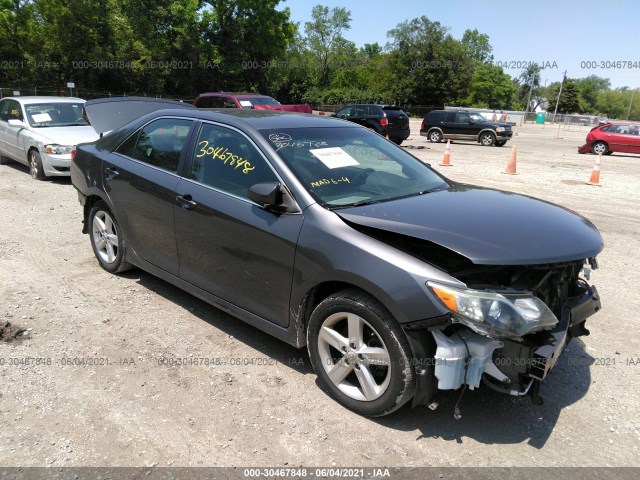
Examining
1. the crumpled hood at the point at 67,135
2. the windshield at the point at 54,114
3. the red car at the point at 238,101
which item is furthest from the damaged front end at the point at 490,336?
the red car at the point at 238,101

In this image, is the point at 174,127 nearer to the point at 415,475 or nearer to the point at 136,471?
the point at 136,471

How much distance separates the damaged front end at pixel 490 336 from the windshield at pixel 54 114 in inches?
404

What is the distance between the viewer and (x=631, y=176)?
1411 centimetres

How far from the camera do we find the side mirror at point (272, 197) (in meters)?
3.18

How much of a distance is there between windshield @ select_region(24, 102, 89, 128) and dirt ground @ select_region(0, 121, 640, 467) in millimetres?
6471

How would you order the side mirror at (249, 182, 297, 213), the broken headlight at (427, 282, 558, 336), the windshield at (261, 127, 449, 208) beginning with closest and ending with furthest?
1. the broken headlight at (427, 282, 558, 336)
2. the side mirror at (249, 182, 297, 213)
3. the windshield at (261, 127, 449, 208)

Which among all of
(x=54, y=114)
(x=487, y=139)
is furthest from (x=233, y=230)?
(x=487, y=139)

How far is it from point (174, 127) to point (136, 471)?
110 inches

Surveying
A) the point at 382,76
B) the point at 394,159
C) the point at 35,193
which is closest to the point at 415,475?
the point at 394,159

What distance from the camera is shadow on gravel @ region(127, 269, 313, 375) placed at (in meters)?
3.69

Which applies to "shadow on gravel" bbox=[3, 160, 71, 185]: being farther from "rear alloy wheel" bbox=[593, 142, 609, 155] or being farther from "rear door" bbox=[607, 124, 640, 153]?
"rear door" bbox=[607, 124, 640, 153]

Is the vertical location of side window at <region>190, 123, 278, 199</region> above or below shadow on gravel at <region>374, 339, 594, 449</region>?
above

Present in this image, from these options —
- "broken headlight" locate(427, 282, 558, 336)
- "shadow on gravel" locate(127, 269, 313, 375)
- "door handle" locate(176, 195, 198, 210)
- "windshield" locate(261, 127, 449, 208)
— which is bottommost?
"shadow on gravel" locate(127, 269, 313, 375)

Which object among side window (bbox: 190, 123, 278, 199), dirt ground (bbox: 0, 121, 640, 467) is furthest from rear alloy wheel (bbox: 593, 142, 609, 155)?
Result: side window (bbox: 190, 123, 278, 199)
